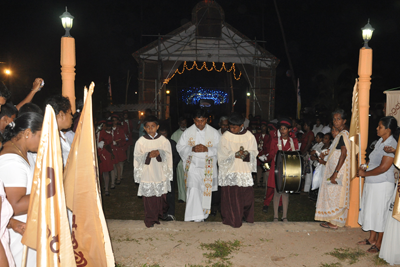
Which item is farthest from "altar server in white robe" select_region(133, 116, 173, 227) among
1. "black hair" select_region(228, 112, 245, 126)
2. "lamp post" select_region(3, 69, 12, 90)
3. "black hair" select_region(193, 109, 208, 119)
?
"lamp post" select_region(3, 69, 12, 90)

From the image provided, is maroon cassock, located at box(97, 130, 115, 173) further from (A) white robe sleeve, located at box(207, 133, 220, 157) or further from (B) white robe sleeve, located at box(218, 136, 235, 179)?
(B) white robe sleeve, located at box(218, 136, 235, 179)

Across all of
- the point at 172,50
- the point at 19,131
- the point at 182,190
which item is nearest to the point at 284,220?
the point at 182,190

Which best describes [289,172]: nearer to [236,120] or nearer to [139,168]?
[236,120]

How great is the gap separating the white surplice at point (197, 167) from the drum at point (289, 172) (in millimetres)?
1222

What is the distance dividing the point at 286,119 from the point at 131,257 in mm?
3562

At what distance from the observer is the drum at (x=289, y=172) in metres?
5.45

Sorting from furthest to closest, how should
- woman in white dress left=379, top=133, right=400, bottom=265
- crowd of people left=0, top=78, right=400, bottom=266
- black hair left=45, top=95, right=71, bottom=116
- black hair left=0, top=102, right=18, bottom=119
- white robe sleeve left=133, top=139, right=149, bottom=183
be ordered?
white robe sleeve left=133, top=139, right=149, bottom=183
crowd of people left=0, top=78, right=400, bottom=266
woman in white dress left=379, top=133, right=400, bottom=265
black hair left=45, top=95, right=71, bottom=116
black hair left=0, top=102, right=18, bottom=119

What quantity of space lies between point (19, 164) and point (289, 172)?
4.32 m

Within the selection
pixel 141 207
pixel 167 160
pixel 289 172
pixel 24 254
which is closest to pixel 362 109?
pixel 289 172

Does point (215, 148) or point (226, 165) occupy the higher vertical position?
point (215, 148)

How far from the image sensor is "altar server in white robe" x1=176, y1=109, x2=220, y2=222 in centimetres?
573

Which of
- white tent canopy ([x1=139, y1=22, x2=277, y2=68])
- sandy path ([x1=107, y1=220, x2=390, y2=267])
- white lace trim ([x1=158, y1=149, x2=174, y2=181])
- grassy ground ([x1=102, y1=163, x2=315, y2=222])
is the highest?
white tent canopy ([x1=139, y1=22, x2=277, y2=68])

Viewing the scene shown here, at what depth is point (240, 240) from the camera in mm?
4957

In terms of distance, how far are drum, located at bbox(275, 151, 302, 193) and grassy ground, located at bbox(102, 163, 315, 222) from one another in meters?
1.05
